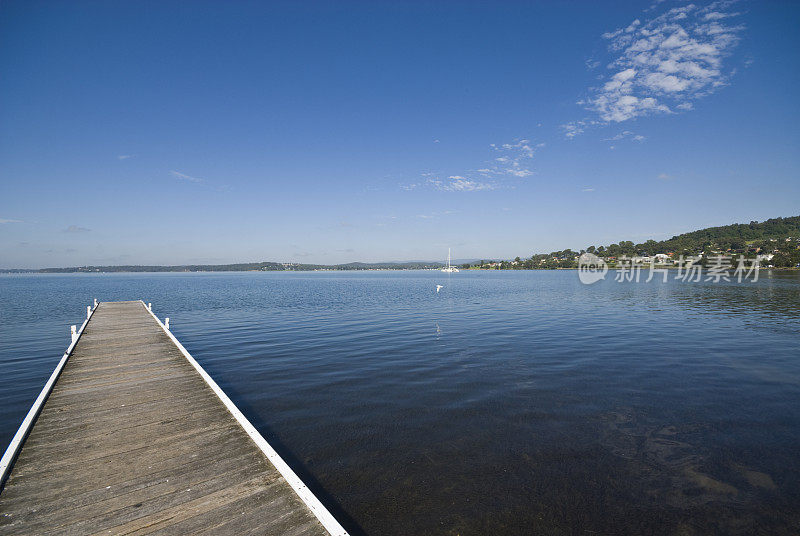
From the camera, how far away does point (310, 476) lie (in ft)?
26.2

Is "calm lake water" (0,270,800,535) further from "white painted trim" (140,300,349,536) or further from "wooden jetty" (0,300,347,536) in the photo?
"wooden jetty" (0,300,347,536)

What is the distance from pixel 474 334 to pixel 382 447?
52.9 ft

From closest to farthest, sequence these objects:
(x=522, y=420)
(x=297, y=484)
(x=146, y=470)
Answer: (x=297, y=484) < (x=146, y=470) < (x=522, y=420)

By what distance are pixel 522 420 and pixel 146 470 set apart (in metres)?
9.69

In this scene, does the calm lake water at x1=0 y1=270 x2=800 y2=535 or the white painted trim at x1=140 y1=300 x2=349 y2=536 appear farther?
the calm lake water at x1=0 y1=270 x2=800 y2=535

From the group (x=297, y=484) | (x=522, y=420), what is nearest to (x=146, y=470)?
(x=297, y=484)

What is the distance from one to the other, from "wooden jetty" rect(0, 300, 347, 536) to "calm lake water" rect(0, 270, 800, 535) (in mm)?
1704

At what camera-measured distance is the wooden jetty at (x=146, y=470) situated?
16.9 feet

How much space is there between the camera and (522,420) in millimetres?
10750

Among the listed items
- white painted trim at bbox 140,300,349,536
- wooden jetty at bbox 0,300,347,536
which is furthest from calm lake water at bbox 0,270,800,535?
wooden jetty at bbox 0,300,347,536

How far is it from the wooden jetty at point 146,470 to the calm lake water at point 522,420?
1.70 meters

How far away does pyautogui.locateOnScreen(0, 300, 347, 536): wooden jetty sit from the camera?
5137 millimetres

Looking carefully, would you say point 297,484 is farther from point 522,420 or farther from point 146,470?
point 522,420

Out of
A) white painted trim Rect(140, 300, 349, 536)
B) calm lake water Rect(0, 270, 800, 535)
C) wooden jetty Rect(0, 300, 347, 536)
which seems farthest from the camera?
calm lake water Rect(0, 270, 800, 535)
